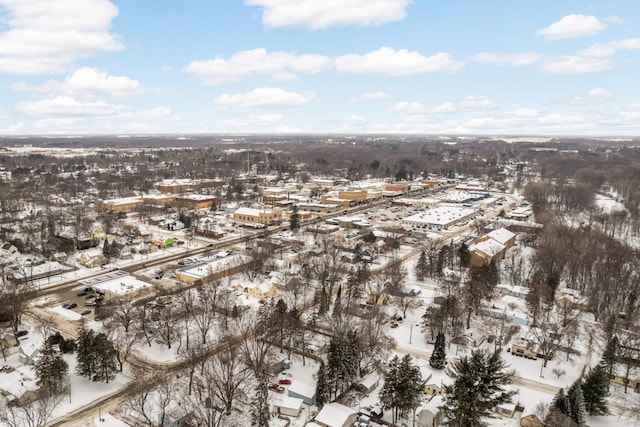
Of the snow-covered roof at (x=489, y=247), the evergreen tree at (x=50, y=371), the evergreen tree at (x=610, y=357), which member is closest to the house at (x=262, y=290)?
the evergreen tree at (x=50, y=371)

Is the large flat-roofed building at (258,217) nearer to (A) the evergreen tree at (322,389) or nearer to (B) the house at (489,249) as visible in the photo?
(B) the house at (489,249)

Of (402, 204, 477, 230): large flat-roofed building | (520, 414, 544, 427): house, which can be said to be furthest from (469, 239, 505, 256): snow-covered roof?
(520, 414, 544, 427): house

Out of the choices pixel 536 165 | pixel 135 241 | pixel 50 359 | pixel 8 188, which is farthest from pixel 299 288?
pixel 536 165

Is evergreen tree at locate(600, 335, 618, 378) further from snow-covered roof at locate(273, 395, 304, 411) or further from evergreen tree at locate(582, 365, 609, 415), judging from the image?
snow-covered roof at locate(273, 395, 304, 411)

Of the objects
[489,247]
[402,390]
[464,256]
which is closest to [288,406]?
[402,390]

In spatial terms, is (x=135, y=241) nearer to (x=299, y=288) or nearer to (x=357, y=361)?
(x=299, y=288)

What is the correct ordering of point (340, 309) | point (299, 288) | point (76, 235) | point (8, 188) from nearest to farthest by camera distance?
point (340, 309) → point (299, 288) → point (76, 235) → point (8, 188)
